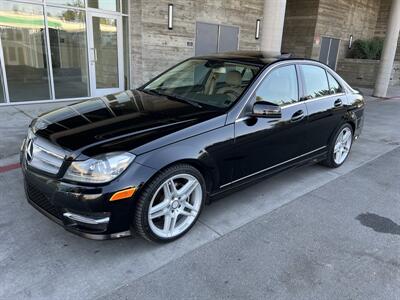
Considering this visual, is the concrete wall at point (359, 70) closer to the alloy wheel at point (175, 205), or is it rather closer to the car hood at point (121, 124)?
the car hood at point (121, 124)

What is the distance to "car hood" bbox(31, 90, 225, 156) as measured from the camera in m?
2.57

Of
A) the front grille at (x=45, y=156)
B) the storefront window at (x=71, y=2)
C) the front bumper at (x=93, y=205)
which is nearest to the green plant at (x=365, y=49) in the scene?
the storefront window at (x=71, y=2)

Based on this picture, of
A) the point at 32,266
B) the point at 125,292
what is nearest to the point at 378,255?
the point at 125,292

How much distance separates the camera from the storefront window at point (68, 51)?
8.33 m

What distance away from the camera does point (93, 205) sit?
7.96 ft

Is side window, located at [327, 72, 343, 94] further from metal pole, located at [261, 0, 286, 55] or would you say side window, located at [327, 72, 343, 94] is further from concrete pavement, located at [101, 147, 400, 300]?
metal pole, located at [261, 0, 286, 55]

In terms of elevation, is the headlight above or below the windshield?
below

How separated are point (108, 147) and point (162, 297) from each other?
1.16 metres

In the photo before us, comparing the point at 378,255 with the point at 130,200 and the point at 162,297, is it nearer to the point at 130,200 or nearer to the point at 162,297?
the point at 162,297

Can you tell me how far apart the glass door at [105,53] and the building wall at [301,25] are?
378 inches

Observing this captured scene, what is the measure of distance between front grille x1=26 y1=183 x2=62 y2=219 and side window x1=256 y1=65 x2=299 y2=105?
2154 mm

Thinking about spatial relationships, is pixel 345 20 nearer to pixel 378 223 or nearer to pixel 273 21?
pixel 273 21

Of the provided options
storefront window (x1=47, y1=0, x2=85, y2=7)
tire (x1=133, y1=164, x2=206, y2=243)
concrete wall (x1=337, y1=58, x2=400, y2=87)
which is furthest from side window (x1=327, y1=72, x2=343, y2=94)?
concrete wall (x1=337, y1=58, x2=400, y2=87)

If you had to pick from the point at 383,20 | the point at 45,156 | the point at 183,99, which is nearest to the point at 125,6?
the point at 183,99
